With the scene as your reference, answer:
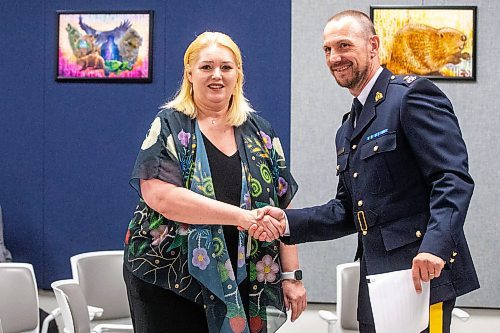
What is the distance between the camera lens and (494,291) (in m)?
5.43

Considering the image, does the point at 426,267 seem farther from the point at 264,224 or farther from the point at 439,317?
the point at 264,224

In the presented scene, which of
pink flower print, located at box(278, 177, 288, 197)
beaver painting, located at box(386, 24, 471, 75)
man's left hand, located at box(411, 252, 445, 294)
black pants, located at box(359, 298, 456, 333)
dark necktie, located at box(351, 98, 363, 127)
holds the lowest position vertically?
black pants, located at box(359, 298, 456, 333)

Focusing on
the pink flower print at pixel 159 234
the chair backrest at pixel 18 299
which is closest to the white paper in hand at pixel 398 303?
the pink flower print at pixel 159 234

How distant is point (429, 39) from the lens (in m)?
5.44

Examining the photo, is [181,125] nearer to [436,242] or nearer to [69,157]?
[436,242]

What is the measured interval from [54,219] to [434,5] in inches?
110

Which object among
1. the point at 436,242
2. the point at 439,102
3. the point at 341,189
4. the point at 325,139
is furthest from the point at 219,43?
the point at 325,139

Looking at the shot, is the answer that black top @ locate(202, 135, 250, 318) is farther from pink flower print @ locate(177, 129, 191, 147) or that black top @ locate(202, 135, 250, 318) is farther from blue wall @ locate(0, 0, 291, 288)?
blue wall @ locate(0, 0, 291, 288)

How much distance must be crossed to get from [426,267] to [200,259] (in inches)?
30.4

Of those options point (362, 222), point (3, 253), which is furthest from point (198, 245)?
point (3, 253)

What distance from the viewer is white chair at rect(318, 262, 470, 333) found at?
3.99 meters

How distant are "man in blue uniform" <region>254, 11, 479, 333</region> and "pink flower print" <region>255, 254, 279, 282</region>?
20cm

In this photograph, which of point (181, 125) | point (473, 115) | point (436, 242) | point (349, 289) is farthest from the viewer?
point (473, 115)

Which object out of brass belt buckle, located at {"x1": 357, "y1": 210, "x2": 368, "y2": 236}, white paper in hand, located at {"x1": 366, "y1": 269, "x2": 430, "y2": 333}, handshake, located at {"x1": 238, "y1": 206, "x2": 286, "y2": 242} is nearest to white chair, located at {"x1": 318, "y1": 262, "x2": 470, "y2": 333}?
handshake, located at {"x1": 238, "y1": 206, "x2": 286, "y2": 242}
